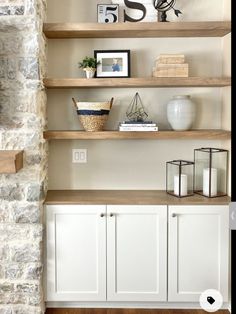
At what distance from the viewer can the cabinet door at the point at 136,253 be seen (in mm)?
2693

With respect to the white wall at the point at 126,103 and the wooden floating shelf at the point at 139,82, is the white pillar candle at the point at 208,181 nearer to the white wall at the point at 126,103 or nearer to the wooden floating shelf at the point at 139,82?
the white wall at the point at 126,103

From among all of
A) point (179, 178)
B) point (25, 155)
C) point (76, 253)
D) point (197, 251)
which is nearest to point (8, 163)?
point (25, 155)

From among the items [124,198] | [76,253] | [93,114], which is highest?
[93,114]

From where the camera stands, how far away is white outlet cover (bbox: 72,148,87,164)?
3.04 m

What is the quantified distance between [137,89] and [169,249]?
1.26 meters

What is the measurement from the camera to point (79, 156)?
3037 mm

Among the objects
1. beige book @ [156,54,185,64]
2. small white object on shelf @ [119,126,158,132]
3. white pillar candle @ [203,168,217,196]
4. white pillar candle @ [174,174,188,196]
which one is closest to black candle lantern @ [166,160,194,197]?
white pillar candle @ [174,174,188,196]

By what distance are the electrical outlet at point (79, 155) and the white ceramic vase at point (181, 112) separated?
29.2 inches

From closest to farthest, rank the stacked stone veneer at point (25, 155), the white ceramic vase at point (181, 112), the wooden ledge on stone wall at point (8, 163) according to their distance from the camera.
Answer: the wooden ledge on stone wall at point (8, 163) → the stacked stone veneer at point (25, 155) → the white ceramic vase at point (181, 112)

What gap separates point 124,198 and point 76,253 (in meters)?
0.53

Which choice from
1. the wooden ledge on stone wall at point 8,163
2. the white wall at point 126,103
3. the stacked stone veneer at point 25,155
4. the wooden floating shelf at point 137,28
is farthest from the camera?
the white wall at point 126,103

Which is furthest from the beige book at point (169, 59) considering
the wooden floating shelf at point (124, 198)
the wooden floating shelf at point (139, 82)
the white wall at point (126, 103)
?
the wooden floating shelf at point (124, 198)

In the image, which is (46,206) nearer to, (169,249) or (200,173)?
(169,249)

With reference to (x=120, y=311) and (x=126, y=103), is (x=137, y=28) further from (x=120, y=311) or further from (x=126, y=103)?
(x=120, y=311)
